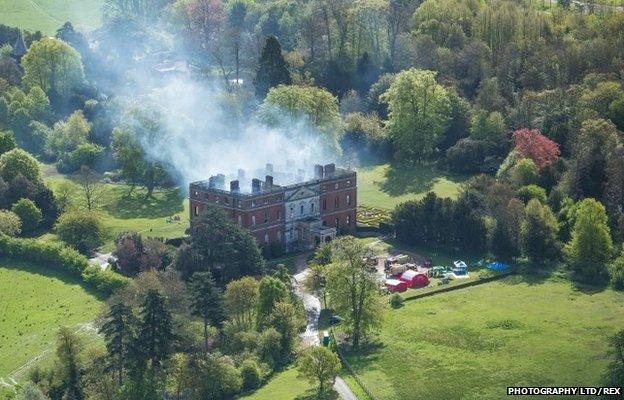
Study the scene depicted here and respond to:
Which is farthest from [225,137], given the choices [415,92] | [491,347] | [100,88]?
[491,347]

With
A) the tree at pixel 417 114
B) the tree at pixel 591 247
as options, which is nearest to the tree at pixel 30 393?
the tree at pixel 591 247

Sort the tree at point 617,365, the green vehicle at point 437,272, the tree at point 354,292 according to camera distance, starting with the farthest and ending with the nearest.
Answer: the green vehicle at point 437,272 → the tree at point 354,292 → the tree at point 617,365

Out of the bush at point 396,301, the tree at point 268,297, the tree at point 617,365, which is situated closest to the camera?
the tree at point 617,365

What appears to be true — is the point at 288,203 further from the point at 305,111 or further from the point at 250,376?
the point at 250,376

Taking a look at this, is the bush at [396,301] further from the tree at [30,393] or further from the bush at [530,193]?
the tree at [30,393]

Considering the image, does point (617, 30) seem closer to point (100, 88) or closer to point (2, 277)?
point (100, 88)

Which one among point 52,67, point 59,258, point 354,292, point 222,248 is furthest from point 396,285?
point 52,67

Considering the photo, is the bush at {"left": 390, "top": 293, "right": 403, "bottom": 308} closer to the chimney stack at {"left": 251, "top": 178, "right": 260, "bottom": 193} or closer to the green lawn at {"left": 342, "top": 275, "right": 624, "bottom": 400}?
the green lawn at {"left": 342, "top": 275, "right": 624, "bottom": 400}
